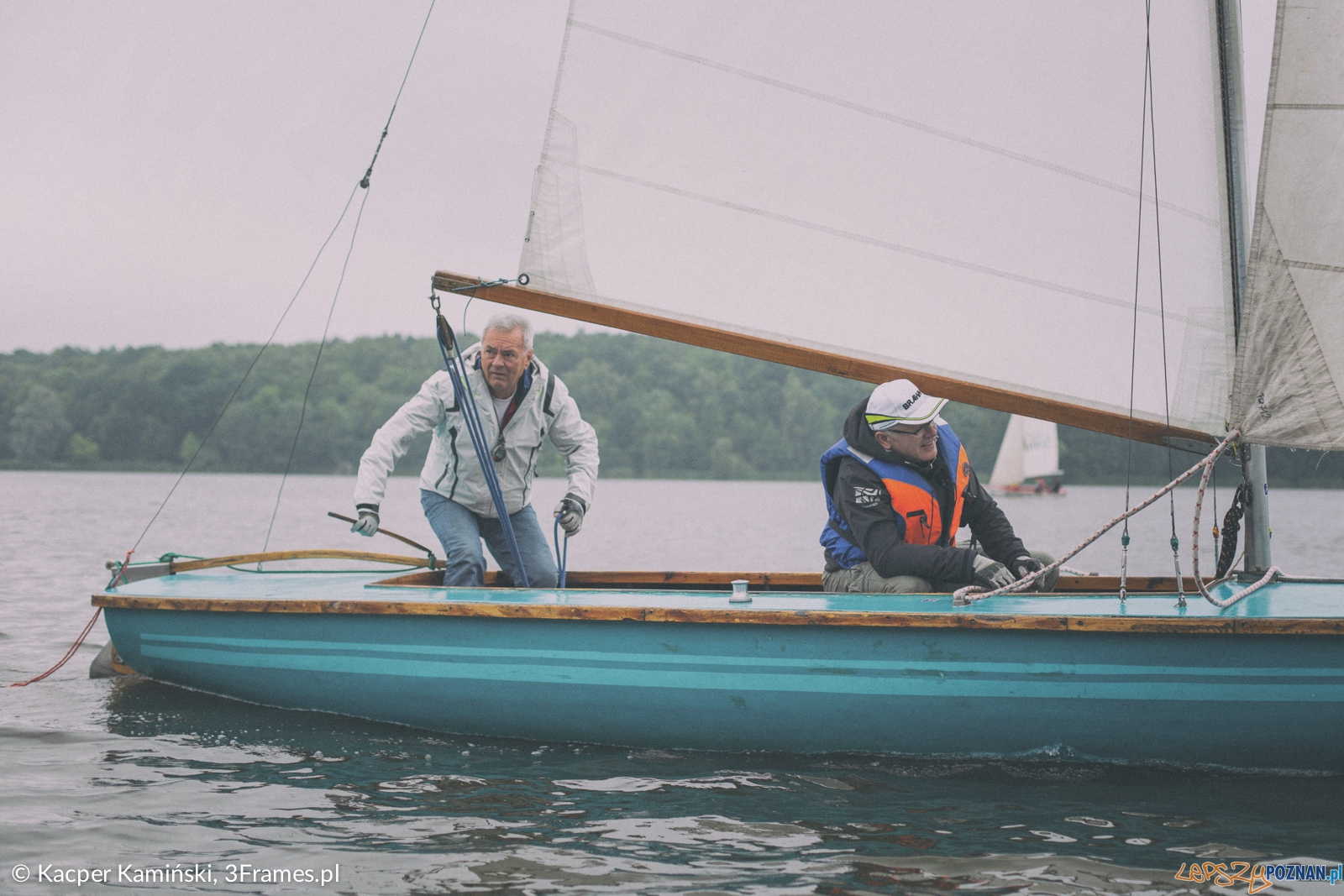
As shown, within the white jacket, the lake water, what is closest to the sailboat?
the lake water

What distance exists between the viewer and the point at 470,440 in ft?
15.8

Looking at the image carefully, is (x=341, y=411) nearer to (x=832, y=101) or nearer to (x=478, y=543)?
(x=478, y=543)

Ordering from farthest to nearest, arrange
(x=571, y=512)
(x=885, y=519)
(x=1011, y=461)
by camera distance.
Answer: (x=1011, y=461)
(x=571, y=512)
(x=885, y=519)

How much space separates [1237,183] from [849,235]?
4.77 ft

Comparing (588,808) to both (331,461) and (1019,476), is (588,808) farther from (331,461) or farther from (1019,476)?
(331,461)

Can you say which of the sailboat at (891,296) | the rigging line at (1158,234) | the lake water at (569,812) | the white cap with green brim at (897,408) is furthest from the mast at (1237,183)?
the white cap with green brim at (897,408)

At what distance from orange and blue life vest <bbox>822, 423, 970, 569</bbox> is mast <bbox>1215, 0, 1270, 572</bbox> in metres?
1.05

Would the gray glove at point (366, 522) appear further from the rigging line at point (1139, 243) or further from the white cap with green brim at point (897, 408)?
the rigging line at point (1139, 243)

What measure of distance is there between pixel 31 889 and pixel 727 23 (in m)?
3.77

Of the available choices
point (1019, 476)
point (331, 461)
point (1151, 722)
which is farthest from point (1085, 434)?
point (1151, 722)

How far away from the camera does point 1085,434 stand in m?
42.6

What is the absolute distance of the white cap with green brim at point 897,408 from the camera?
3861mm

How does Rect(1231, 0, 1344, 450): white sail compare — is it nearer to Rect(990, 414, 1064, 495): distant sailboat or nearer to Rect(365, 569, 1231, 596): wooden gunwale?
Rect(365, 569, 1231, 596): wooden gunwale

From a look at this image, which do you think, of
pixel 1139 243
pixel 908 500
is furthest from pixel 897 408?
pixel 1139 243
